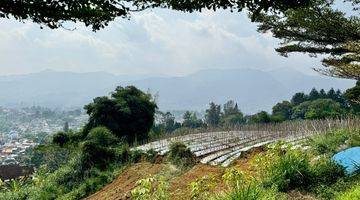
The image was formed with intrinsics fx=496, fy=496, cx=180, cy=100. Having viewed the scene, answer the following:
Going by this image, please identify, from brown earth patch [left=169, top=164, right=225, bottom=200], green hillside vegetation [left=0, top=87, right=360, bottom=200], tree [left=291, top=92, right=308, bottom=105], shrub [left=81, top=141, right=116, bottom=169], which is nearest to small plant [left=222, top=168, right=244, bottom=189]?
green hillside vegetation [left=0, top=87, right=360, bottom=200]

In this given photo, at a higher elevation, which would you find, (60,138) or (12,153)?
(60,138)

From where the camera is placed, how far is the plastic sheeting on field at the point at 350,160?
392 inches

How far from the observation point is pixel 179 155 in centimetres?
1680

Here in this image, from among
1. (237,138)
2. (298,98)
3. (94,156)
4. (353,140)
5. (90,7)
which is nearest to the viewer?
(90,7)

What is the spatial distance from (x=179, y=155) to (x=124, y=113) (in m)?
13.7

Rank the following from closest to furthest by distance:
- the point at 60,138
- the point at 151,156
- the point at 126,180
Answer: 1. the point at 126,180
2. the point at 151,156
3. the point at 60,138

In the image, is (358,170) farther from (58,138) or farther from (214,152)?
(58,138)

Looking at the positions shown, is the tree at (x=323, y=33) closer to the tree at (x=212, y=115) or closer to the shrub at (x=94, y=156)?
the shrub at (x=94, y=156)

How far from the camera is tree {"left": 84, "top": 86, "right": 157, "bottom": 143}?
30.0 metres

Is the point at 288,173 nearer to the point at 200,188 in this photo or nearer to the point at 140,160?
the point at 200,188

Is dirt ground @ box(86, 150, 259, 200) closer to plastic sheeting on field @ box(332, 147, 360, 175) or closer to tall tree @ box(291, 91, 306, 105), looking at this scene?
plastic sheeting on field @ box(332, 147, 360, 175)

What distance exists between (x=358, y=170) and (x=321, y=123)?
11.6 meters

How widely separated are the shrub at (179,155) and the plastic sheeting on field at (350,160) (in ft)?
20.7

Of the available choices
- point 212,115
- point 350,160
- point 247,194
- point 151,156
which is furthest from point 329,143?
point 212,115
